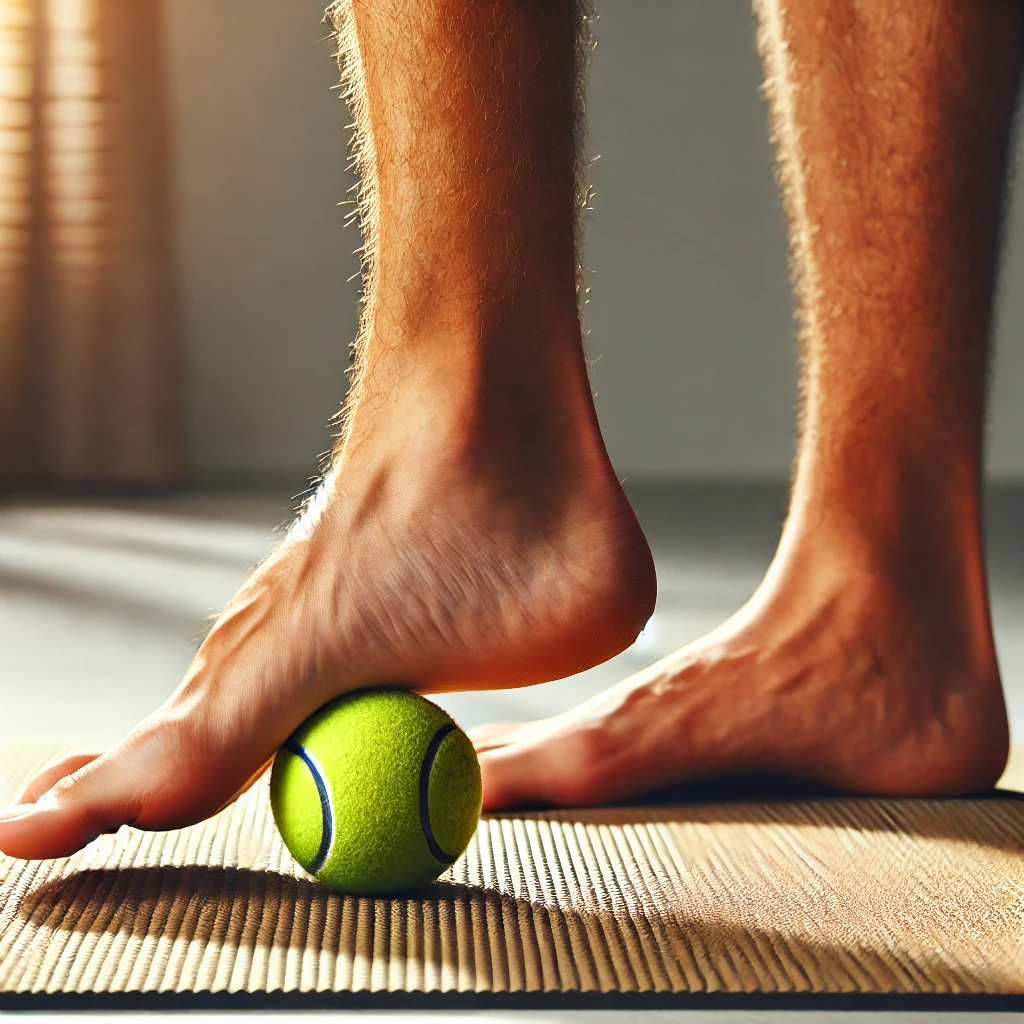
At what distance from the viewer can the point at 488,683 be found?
0.95 metres

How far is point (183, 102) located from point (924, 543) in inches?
200

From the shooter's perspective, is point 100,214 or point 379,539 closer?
point 379,539

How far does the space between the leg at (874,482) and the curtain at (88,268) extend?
421cm

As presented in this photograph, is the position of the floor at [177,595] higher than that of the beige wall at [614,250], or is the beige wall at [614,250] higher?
the beige wall at [614,250]

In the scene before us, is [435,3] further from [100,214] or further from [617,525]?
[100,214]

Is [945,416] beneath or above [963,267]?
beneath

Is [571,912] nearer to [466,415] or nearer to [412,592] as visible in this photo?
[412,592]

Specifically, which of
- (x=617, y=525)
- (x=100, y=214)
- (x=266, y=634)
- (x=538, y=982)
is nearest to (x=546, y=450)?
(x=617, y=525)

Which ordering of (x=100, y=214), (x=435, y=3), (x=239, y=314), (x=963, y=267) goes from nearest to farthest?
(x=435, y=3) → (x=963, y=267) → (x=100, y=214) → (x=239, y=314)


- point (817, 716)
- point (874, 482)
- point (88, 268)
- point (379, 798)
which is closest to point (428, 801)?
point (379, 798)

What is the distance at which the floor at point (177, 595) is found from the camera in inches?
61.7

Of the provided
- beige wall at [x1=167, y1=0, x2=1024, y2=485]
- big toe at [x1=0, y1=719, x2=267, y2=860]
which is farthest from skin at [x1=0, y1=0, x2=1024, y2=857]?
beige wall at [x1=167, y1=0, x2=1024, y2=485]

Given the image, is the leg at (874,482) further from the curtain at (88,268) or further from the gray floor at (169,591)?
the curtain at (88,268)

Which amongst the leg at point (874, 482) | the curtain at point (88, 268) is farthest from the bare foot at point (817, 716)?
the curtain at point (88, 268)
